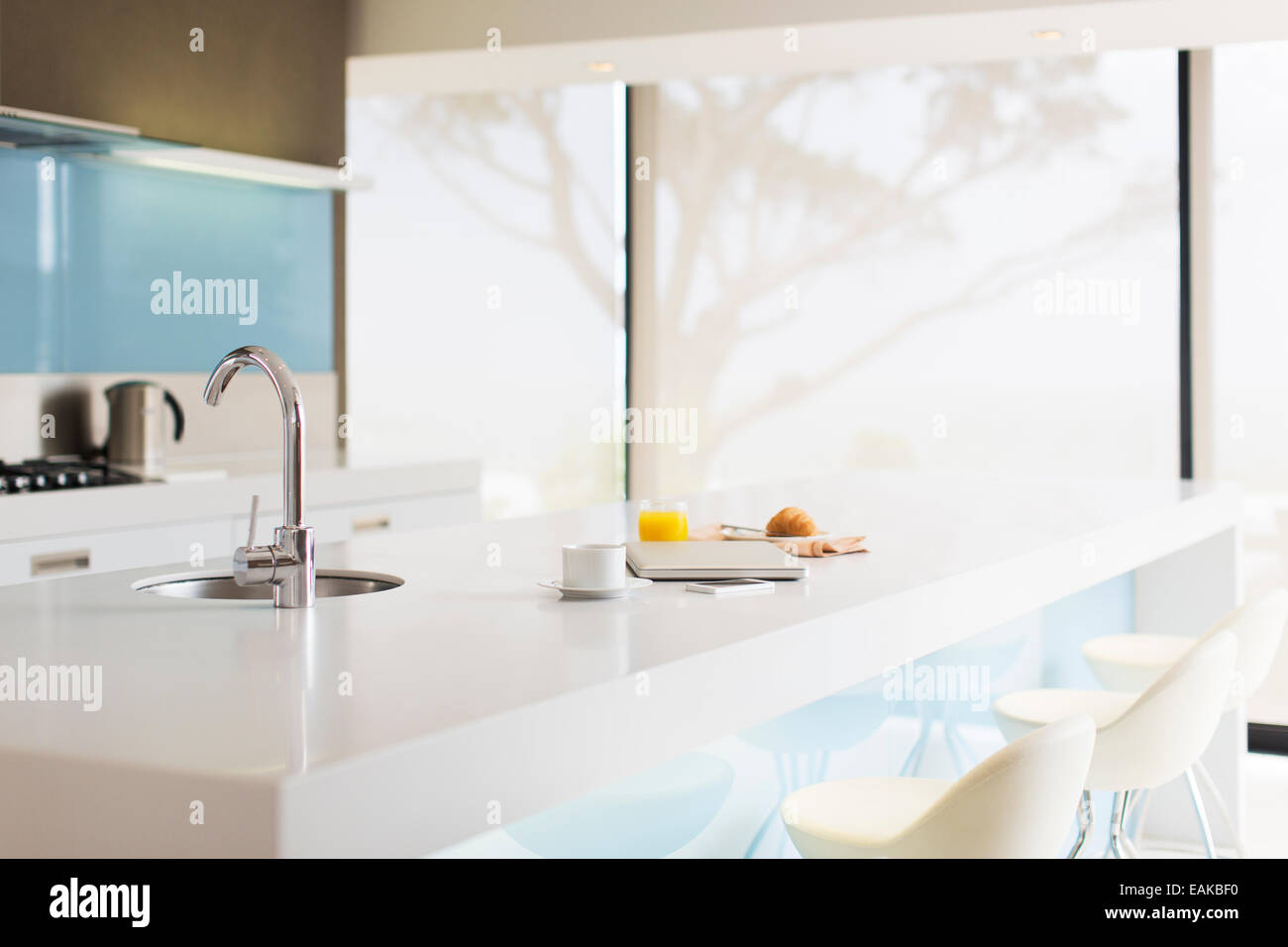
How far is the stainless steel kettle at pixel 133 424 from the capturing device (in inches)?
146

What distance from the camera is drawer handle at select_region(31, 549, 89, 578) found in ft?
9.77

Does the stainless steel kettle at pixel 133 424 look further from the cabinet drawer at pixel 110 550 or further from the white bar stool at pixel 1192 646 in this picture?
the white bar stool at pixel 1192 646

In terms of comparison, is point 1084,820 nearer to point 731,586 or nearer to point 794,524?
point 794,524

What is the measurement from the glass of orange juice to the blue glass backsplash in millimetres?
2171

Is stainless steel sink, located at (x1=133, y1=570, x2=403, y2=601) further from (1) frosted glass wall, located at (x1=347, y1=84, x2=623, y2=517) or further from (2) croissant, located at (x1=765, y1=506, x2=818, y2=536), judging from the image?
(1) frosted glass wall, located at (x1=347, y1=84, x2=623, y2=517)

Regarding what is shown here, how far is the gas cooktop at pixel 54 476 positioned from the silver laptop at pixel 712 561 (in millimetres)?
1665

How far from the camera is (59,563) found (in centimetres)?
303

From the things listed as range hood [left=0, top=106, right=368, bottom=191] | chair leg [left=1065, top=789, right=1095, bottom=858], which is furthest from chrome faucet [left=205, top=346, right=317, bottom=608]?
range hood [left=0, top=106, right=368, bottom=191]

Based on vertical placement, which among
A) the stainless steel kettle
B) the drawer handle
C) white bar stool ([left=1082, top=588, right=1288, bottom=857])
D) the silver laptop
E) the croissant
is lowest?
white bar stool ([left=1082, top=588, right=1288, bottom=857])

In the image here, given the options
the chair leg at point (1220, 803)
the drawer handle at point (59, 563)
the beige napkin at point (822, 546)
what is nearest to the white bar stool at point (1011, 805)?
the beige napkin at point (822, 546)

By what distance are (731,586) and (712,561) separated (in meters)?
0.14

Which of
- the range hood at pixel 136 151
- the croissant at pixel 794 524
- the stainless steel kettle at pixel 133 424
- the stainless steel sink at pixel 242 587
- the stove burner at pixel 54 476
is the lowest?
the stainless steel sink at pixel 242 587

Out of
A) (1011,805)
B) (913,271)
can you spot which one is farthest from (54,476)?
(913,271)

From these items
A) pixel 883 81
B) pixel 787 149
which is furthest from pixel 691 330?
pixel 883 81
